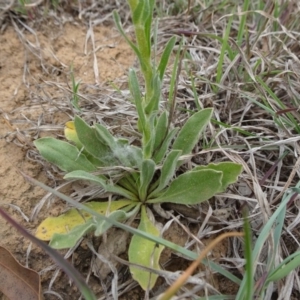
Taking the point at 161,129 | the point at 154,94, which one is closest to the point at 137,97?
the point at 154,94

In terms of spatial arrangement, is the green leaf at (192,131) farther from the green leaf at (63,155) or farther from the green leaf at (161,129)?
the green leaf at (63,155)

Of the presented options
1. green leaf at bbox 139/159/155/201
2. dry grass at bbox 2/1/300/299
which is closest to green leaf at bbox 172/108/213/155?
dry grass at bbox 2/1/300/299

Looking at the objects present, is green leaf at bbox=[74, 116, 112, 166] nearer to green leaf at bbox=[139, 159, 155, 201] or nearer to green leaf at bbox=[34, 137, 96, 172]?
green leaf at bbox=[34, 137, 96, 172]

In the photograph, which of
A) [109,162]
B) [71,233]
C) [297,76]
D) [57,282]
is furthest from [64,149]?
[297,76]

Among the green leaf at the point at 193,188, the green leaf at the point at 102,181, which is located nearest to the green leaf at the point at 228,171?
the green leaf at the point at 193,188

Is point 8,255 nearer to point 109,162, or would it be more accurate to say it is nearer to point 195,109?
point 109,162

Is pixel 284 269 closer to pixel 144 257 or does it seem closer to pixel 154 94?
pixel 144 257
